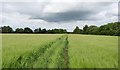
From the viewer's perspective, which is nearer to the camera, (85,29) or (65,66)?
(65,66)

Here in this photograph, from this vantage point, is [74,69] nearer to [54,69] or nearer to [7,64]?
[54,69]

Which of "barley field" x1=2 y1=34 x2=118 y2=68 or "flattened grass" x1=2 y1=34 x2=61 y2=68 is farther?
"flattened grass" x1=2 y1=34 x2=61 y2=68

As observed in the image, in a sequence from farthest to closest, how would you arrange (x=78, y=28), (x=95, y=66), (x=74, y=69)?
(x=78, y=28)
(x=95, y=66)
(x=74, y=69)

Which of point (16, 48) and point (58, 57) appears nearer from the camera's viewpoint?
point (58, 57)

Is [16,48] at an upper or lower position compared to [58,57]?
upper

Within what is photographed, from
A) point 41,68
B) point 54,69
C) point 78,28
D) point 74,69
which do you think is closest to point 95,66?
point 74,69

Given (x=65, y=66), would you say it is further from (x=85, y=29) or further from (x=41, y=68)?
(x=85, y=29)

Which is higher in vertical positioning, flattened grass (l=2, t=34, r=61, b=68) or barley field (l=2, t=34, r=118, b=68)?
flattened grass (l=2, t=34, r=61, b=68)

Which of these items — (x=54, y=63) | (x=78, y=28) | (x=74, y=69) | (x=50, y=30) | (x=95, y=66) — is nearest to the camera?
(x=74, y=69)

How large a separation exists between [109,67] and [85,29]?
125845mm

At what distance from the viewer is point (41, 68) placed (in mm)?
9383

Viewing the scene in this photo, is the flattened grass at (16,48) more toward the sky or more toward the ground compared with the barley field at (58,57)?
more toward the sky

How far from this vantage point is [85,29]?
13425 centimetres

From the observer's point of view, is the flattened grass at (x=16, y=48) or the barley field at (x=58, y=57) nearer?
the barley field at (x=58, y=57)
